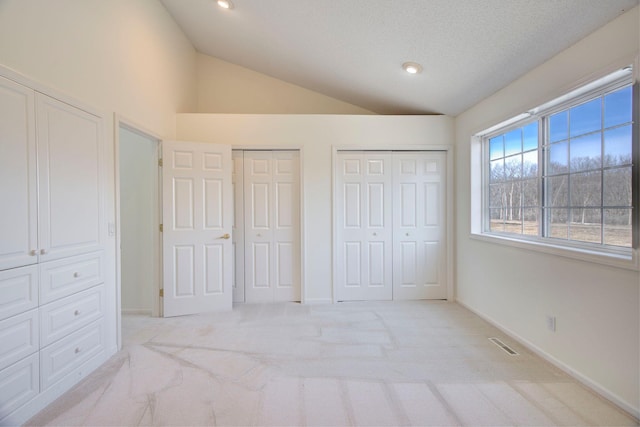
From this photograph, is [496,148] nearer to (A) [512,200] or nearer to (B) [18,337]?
(A) [512,200]

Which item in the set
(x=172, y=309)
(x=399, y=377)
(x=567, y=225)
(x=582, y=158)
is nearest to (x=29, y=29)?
(x=172, y=309)

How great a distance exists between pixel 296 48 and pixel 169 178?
1.95 metres

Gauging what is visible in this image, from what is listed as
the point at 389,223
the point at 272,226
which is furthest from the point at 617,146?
the point at 272,226

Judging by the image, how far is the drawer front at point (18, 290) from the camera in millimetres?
1584

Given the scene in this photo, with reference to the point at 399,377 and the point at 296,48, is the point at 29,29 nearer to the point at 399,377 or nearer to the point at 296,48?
the point at 296,48

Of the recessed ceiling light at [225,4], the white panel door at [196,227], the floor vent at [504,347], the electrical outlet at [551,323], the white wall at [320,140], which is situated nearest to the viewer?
the electrical outlet at [551,323]

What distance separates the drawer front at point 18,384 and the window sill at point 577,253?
11.2 feet

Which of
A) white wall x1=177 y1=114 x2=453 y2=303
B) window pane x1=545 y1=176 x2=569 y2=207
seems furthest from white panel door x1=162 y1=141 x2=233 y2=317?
window pane x1=545 y1=176 x2=569 y2=207

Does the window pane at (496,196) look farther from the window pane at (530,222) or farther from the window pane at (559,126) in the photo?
the window pane at (559,126)

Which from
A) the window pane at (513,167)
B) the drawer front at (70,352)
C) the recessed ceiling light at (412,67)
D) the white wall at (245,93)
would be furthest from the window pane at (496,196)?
the drawer front at (70,352)

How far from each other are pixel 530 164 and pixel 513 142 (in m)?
0.35

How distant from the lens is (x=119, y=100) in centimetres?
253

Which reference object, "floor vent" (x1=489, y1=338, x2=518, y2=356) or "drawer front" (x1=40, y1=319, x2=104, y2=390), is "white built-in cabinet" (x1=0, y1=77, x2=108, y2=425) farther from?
"floor vent" (x1=489, y1=338, x2=518, y2=356)

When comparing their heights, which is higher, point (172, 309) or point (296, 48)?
point (296, 48)
